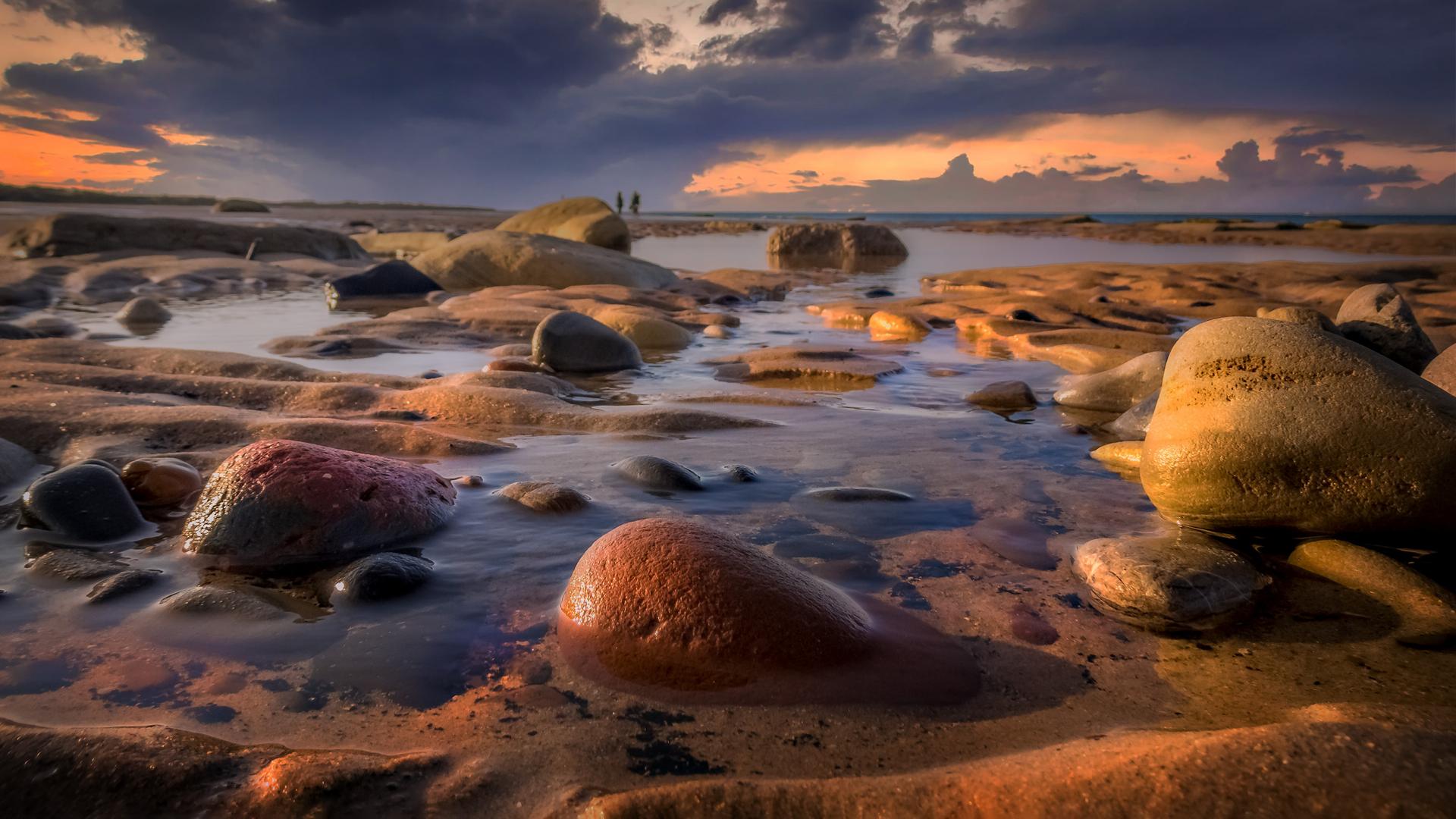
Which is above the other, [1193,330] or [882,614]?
[1193,330]

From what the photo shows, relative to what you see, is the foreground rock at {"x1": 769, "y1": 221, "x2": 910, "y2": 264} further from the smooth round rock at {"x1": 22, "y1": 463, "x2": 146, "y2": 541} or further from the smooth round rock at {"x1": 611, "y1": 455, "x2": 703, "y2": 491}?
the smooth round rock at {"x1": 22, "y1": 463, "x2": 146, "y2": 541}

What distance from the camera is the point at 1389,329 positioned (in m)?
3.76

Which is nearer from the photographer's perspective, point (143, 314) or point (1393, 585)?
point (1393, 585)

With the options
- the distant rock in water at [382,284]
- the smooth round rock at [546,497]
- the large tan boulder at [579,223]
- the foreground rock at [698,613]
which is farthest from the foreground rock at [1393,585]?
the large tan boulder at [579,223]

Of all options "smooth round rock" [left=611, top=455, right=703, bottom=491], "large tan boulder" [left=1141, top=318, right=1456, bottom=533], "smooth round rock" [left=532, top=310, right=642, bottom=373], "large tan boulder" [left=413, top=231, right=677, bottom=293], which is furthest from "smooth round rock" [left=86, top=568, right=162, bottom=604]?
"large tan boulder" [left=413, top=231, right=677, bottom=293]

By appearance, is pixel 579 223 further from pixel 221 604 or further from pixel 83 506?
pixel 221 604

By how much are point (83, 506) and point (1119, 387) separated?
4063 mm

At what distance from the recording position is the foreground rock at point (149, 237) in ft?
36.2

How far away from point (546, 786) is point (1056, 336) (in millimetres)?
5580

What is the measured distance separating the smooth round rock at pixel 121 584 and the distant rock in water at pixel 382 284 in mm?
7362

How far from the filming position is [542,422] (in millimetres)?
3408

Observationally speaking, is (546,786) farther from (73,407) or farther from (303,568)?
(73,407)

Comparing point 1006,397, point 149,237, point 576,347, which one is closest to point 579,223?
point 149,237

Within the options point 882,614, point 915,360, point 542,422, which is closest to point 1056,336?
point 915,360
